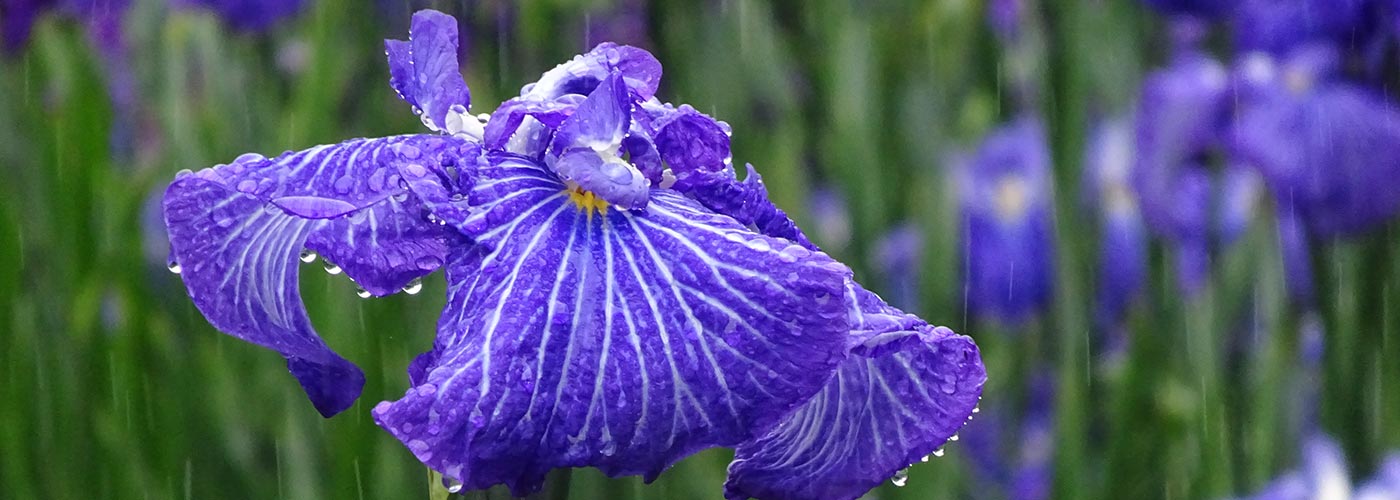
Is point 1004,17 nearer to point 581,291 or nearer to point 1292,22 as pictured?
point 1292,22

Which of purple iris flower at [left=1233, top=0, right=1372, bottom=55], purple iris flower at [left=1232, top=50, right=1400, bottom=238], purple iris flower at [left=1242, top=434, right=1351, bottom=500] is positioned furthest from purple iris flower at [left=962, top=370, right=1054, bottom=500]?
purple iris flower at [left=1233, top=0, right=1372, bottom=55]

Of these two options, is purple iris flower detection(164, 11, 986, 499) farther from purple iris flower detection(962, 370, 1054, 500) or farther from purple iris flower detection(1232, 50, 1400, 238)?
purple iris flower detection(1232, 50, 1400, 238)

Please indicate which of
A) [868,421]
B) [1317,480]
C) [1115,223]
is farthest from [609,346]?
[1115,223]

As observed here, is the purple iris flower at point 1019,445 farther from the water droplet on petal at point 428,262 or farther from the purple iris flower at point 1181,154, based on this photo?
the water droplet on petal at point 428,262

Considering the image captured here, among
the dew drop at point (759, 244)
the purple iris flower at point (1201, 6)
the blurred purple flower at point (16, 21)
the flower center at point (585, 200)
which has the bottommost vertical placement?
the purple iris flower at point (1201, 6)

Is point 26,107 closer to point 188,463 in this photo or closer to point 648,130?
point 188,463

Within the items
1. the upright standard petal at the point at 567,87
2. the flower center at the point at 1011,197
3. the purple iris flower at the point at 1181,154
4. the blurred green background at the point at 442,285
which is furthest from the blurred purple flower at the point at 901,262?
the upright standard petal at the point at 567,87
